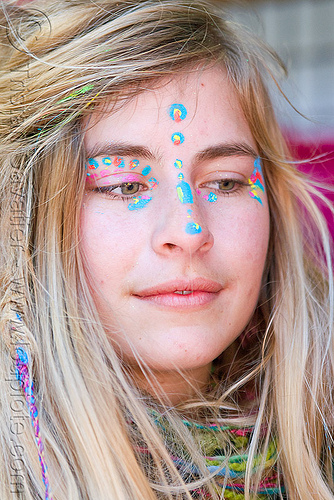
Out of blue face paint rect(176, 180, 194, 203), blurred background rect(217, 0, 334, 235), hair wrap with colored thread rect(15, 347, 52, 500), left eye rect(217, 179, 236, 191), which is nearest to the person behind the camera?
hair wrap with colored thread rect(15, 347, 52, 500)

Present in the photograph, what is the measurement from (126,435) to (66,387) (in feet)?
0.47

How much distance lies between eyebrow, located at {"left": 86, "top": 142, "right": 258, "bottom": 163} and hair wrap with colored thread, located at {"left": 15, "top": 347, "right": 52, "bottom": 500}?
42 centimetres

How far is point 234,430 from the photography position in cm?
130

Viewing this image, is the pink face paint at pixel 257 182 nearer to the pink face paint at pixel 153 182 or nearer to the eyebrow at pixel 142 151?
the eyebrow at pixel 142 151

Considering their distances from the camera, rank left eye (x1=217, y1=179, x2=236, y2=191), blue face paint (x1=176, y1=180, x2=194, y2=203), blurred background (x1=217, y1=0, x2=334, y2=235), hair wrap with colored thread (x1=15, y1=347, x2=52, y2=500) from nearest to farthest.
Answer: hair wrap with colored thread (x1=15, y1=347, x2=52, y2=500) < blue face paint (x1=176, y1=180, x2=194, y2=203) < left eye (x1=217, y1=179, x2=236, y2=191) < blurred background (x1=217, y1=0, x2=334, y2=235)

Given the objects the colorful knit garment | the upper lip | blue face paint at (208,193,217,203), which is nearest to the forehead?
blue face paint at (208,193,217,203)

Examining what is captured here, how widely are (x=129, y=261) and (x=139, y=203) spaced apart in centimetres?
12

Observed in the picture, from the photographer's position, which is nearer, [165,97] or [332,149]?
[165,97]

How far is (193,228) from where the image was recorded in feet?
3.84

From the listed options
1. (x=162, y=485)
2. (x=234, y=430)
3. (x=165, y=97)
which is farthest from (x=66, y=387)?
(x=165, y=97)

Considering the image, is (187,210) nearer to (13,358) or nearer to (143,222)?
(143,222)

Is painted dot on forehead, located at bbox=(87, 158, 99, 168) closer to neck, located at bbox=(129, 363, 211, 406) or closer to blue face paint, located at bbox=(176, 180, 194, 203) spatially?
blue face paint, located at bbox=(176, 180, 194, 203)

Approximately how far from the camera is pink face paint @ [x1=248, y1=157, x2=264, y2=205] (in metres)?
1.35

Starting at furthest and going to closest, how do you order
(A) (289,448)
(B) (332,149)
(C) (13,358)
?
1. (B) (332,149)
2. (A) (289,448)
3. (C) (13,358)
